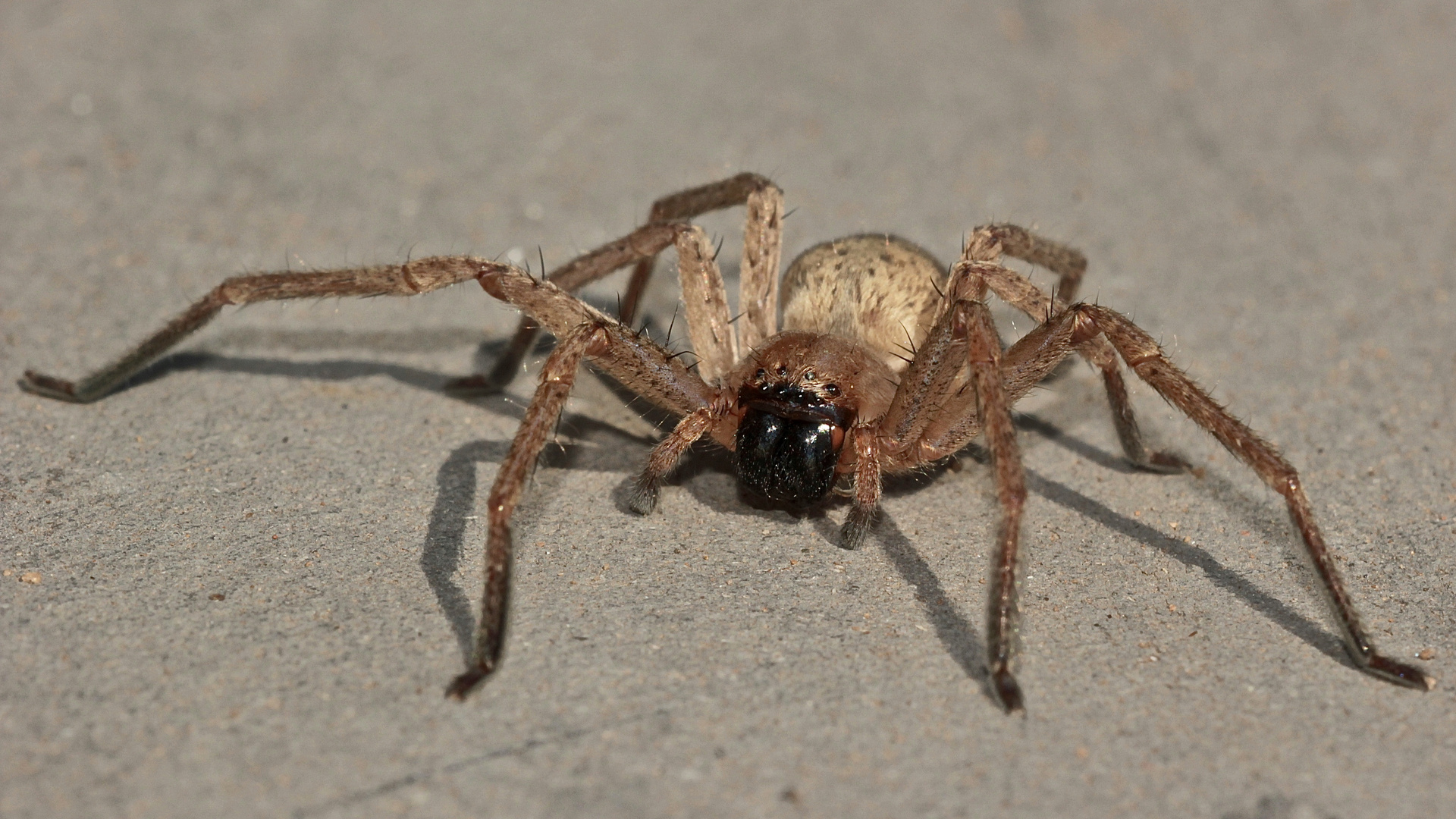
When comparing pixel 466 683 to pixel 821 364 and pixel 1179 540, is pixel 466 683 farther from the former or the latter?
pixel 1179 540

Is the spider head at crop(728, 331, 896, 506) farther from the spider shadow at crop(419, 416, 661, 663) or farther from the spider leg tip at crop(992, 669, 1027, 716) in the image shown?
the spider leg tip at crop(992, 669, 1027, 716)

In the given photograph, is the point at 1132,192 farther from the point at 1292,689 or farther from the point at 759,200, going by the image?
the point at 1292,689

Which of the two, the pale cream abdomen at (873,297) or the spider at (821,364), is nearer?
the spider at (821,364)

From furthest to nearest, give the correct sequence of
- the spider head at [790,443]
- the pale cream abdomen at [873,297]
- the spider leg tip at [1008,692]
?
the pale cream abdomen at [873,297] < the spider head at [790,443] < the spider leg tip at [1008,692]

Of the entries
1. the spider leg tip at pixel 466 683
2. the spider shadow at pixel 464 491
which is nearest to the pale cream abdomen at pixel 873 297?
the spider shadow at pixel 464 491

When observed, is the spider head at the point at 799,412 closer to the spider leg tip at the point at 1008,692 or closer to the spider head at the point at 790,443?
the spider head at the point at 790,443

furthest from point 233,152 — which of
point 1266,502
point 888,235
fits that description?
point 1266,502

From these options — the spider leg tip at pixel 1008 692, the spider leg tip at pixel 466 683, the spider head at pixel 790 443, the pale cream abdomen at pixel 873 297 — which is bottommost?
the spider leg tip at pixel 466 683

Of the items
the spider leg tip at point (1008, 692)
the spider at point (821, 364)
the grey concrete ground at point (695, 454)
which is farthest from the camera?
the spider at point (821, 364)
